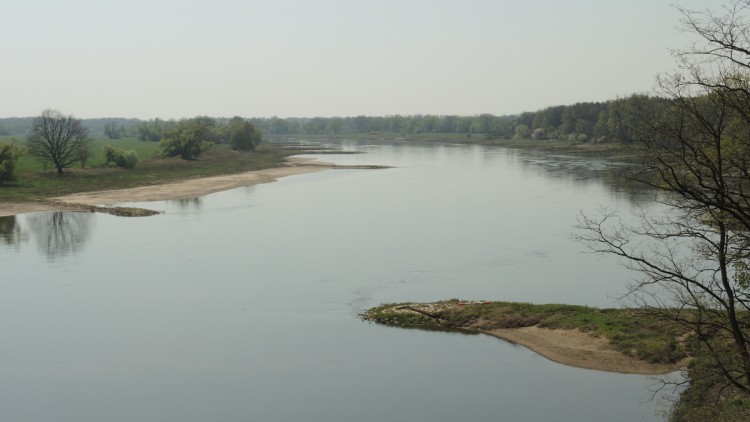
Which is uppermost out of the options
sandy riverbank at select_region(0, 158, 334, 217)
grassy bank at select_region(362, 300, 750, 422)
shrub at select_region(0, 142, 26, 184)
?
shrub at select_region(0, 142, 26, 184)

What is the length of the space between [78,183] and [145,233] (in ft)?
105

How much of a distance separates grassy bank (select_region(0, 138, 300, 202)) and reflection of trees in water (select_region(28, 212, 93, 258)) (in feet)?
34.0

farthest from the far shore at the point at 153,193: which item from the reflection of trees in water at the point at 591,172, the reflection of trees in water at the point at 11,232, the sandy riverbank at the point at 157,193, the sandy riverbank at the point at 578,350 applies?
the sandy riverbank at the point at 578,350

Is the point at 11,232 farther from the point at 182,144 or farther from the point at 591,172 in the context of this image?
the point at 591,172

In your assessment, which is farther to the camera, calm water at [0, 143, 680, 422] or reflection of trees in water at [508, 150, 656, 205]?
reflection of trees in water at [508, 150, 656, 205]

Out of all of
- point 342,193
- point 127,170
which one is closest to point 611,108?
point 342,193

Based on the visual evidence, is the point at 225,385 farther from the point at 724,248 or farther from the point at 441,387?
the point at 724,248

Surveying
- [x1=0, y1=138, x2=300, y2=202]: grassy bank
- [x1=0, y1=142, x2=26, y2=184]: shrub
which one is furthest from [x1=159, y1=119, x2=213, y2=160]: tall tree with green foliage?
[x1=0, y1=142, x2=26, y2=184]: shrub

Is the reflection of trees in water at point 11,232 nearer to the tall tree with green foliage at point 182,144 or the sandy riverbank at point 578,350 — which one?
the sandy riverbank at point 578,350

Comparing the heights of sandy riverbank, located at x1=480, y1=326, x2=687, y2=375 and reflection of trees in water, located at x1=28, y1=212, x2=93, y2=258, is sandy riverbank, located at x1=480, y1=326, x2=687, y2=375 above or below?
below

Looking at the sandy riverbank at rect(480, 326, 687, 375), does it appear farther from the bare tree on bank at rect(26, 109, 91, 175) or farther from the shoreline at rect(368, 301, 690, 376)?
the bare tree on bank at rect(26, 109, 91, 175)

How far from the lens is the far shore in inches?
2530

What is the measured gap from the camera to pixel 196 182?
3499 inches

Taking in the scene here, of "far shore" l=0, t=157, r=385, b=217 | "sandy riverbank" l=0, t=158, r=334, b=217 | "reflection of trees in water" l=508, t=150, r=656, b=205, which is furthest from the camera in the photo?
"reflection of trees in water" l=508, t=150, r=656, b=205
